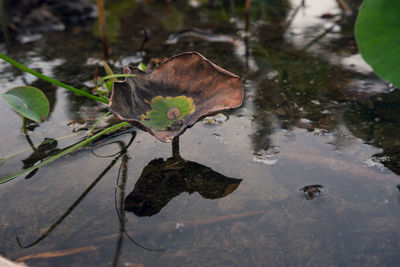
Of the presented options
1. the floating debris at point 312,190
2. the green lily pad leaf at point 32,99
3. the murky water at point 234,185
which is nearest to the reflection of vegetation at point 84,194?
the murky water at point 234,185

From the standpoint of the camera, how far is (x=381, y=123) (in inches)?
49.8

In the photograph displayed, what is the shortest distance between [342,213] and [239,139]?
43 cm

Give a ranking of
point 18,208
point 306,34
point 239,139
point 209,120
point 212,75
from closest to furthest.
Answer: point 18,208, point 212,75, point 239,139, point 209,120, point 306,34

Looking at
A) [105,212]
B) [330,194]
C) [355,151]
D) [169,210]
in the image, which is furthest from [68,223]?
[355,151]

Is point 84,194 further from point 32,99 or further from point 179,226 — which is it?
point 32,99

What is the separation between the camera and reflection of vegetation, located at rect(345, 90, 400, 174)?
108cm

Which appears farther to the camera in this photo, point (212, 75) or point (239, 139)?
point (239, 139)

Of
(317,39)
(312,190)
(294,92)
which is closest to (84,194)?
(312,190)

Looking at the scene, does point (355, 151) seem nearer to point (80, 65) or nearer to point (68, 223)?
point (68, 223)

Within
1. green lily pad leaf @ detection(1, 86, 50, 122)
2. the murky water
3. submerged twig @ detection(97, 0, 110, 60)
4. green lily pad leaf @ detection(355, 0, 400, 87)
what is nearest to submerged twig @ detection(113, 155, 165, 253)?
the murky water

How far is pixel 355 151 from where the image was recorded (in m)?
1.11

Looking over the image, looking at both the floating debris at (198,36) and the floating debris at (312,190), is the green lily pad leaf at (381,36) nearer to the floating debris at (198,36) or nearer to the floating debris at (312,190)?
the floating debris at (312,190)

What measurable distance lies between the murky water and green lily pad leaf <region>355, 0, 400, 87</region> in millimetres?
210

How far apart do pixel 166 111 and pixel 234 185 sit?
12.3 inches
